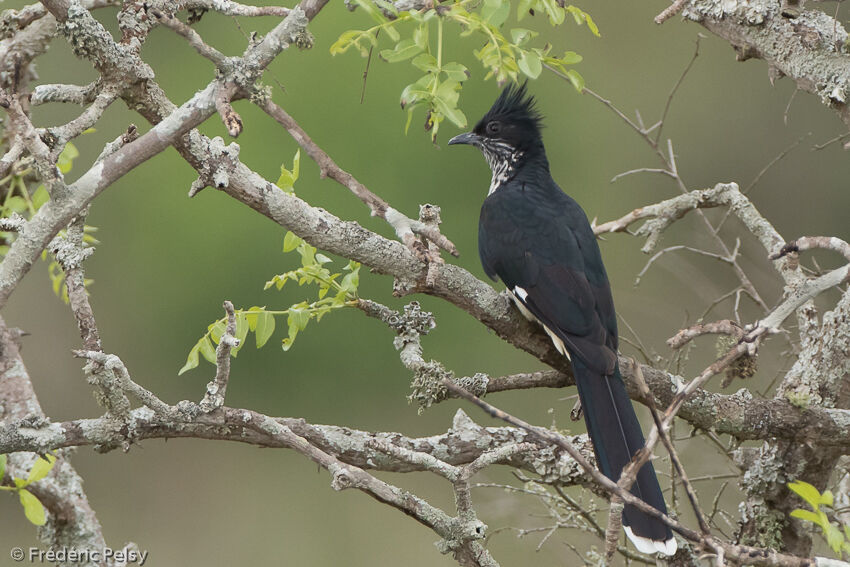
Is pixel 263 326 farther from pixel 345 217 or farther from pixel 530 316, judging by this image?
pixel 345 217

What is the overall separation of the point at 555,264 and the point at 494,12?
1.09 m

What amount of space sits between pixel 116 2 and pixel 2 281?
1011 mm

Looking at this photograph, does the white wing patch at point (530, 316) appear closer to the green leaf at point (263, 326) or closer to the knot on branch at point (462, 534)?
the green leaf at point (263, 326)

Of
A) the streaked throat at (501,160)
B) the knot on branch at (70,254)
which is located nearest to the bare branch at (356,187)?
the knot on branch at (70,254)

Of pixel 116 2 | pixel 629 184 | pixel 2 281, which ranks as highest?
pixel 629 184

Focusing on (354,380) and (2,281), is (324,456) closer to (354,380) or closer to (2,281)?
(2,281)

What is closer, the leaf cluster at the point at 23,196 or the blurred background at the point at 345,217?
the leaf cluster at the point at 23,196

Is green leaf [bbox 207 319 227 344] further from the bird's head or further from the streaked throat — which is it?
the bird's head

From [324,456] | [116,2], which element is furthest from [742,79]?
[324,456]

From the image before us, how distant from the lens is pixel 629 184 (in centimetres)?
753

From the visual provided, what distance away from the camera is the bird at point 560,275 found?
7.99 feet

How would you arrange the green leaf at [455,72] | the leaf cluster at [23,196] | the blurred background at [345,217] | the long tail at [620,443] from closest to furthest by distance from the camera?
the green leaf at [455,72], the long tail at [620,443], the leaf cluster at [23,196], the blurred background at [345,217]

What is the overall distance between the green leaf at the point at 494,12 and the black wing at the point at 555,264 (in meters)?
0.92

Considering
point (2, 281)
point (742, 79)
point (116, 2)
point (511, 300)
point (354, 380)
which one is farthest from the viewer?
point (742, 79)
